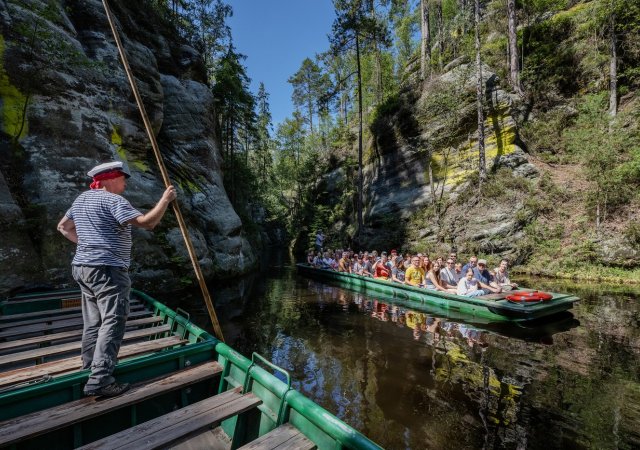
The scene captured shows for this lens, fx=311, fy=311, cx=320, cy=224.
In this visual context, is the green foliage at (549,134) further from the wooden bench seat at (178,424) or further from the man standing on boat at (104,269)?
the man standing on boat at (104,269)

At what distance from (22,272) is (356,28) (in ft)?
73.5

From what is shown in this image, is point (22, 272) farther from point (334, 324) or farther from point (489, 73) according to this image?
point (489, 73)

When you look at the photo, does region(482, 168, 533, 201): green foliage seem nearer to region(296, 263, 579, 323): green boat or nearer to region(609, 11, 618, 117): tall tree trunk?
region(609, 11, 618, 117): tall tree trunk

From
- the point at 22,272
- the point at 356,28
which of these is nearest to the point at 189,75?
the point at 356,28

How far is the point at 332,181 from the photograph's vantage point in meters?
34.1

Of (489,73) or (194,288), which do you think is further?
(489,73)

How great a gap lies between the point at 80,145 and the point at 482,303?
14059mm

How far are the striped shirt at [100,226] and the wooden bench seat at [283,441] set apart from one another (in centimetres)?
187

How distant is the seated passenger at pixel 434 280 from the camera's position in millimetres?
10844

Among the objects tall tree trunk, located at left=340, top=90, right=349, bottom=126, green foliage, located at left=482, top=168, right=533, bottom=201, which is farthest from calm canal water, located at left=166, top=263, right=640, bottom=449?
tall tree trunk, located at left=340, top=90, right=349, bottom=126

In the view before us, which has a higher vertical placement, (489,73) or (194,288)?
(489,73)

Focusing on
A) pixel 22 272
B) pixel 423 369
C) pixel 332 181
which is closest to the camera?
pixel 423 369

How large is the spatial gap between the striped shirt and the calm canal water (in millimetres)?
3753

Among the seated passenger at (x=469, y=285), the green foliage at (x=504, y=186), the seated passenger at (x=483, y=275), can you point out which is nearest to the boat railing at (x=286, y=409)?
the seated passenger at (x=469, y=285)
